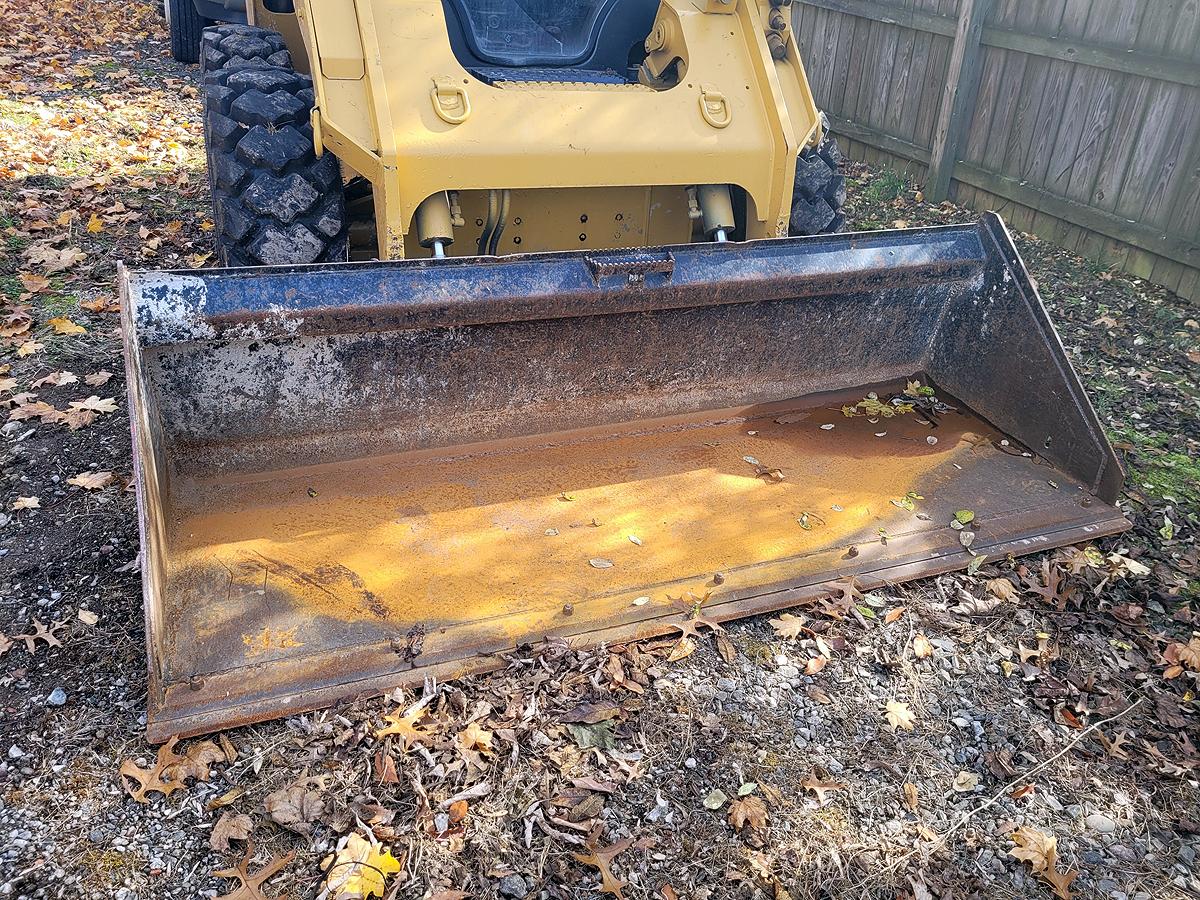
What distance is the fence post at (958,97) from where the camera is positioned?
684 cm

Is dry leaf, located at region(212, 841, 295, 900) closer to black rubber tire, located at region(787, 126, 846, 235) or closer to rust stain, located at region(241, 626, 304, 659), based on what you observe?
rust stain, located at region(241, 626, 304, 659)

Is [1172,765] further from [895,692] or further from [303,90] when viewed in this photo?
[303,90]

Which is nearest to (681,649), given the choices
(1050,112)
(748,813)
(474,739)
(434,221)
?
(748,813)

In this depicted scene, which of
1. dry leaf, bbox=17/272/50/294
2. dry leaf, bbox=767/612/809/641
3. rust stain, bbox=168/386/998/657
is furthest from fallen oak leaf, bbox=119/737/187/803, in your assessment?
dry leaf, bbox=17/272/50/294

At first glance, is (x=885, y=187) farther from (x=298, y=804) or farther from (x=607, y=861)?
(x=298, y=804)

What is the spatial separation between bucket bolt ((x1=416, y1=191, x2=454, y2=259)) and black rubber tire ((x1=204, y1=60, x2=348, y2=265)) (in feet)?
1.07

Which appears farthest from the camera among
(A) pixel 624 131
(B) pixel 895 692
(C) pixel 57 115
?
(C) pixel 57 115

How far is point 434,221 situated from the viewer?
3484 millimetres

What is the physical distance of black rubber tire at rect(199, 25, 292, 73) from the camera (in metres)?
3.91

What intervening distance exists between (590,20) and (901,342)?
195 centimetres

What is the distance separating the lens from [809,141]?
3926mm

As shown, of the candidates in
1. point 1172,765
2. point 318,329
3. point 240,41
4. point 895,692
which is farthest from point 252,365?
point 1172,765

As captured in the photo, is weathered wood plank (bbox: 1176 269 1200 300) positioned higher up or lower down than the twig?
higher up

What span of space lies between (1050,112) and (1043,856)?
18.5ft
